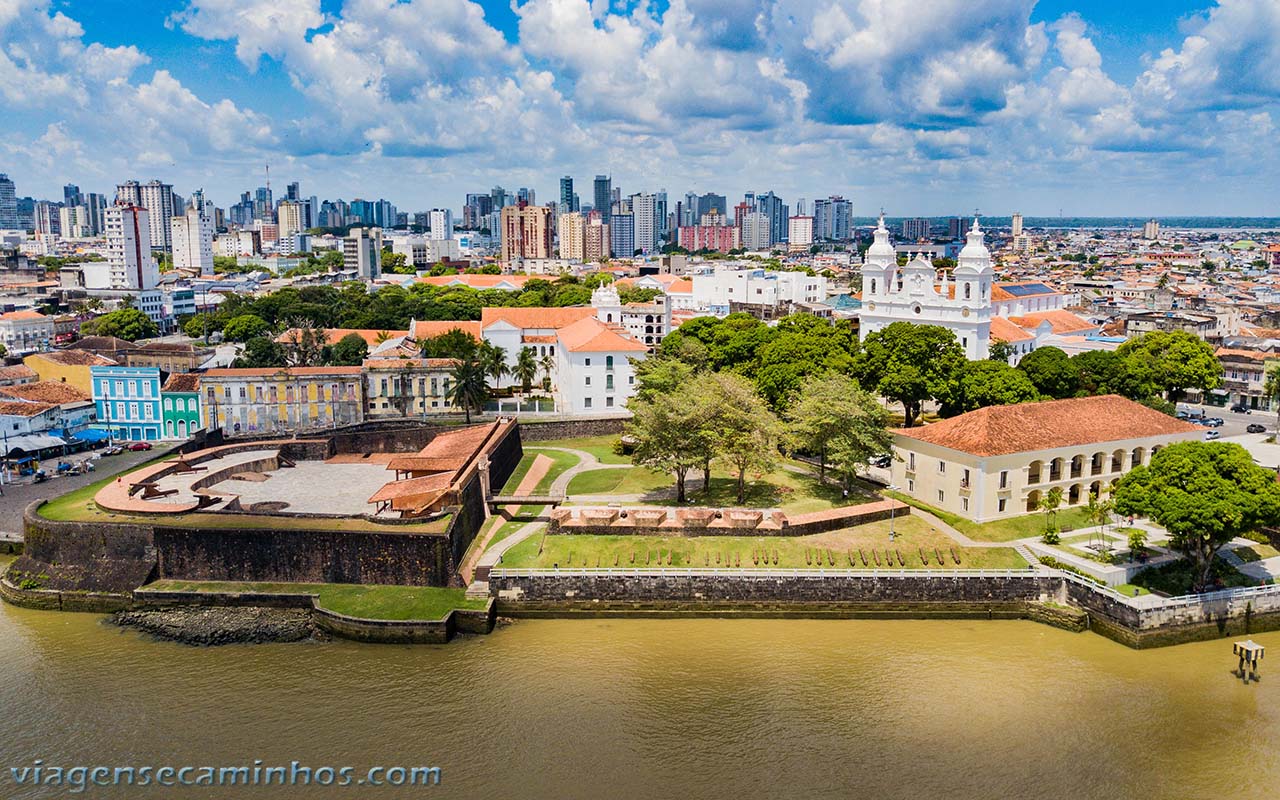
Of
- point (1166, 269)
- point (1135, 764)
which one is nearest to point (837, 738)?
point (1135, 764)

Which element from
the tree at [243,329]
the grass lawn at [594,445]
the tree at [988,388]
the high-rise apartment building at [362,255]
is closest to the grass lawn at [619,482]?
the grass lawn at [594,445]

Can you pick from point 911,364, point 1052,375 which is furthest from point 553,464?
point 1052,375

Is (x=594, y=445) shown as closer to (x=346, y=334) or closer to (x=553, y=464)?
(x=553, y=464)

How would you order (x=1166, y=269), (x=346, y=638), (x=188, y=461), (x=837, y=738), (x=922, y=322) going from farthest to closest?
Answer: (x=1166, y=269) < (x=922, y=322) < (x=188, y=461) < (x=346, y=638) < (x=837, y=738)

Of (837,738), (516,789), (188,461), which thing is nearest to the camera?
(516,789)

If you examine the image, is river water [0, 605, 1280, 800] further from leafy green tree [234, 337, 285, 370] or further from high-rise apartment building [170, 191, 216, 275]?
high-rise apartment building [170, 191, 216, 275]

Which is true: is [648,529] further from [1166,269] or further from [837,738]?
[1166,269]
